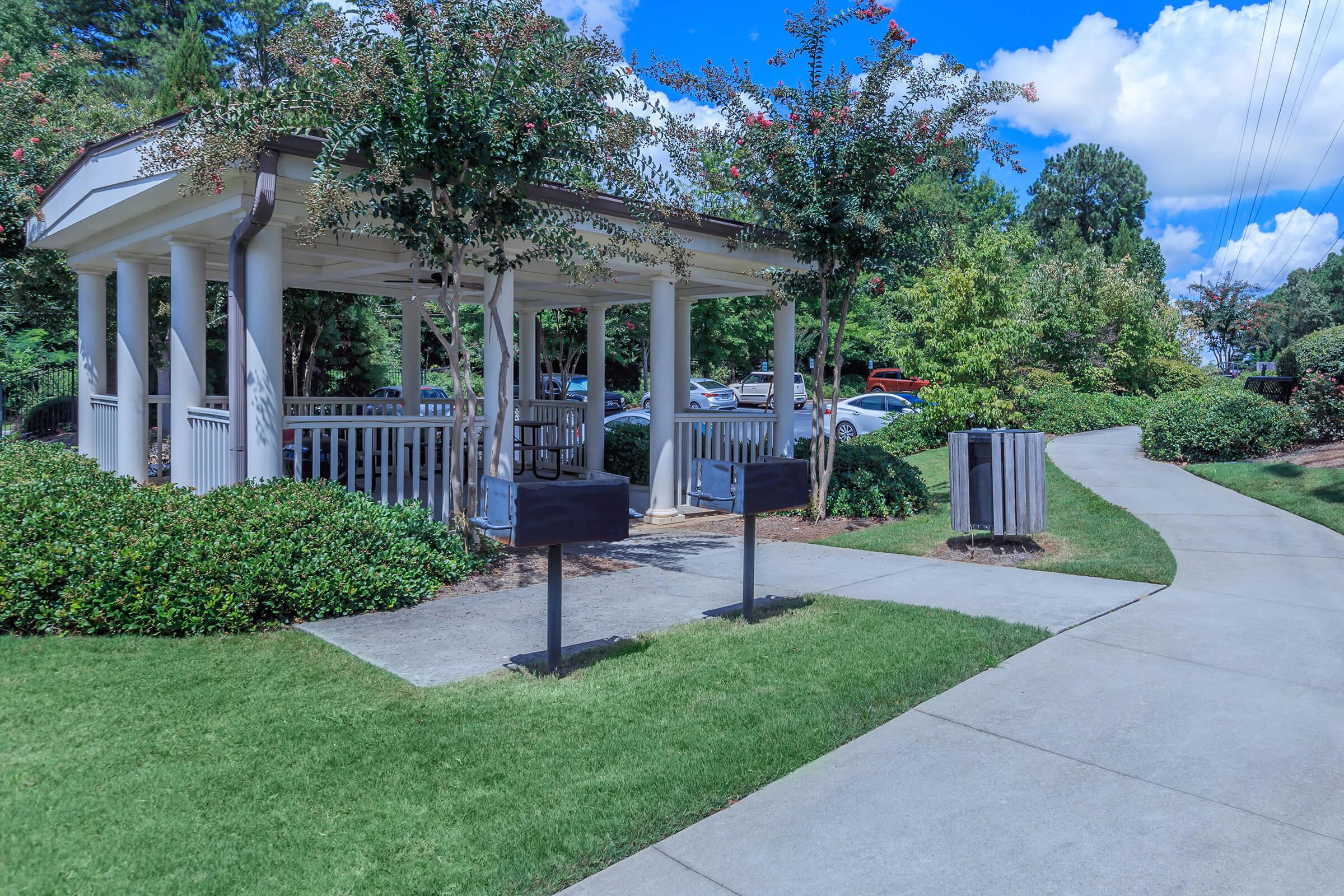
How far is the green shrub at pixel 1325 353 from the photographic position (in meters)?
15.0

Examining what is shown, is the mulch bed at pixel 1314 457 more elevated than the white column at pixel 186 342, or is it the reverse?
the white column at pixel 186 342

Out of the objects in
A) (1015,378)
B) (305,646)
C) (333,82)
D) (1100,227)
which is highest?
(1100,227)

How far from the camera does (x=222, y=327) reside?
20.8 m

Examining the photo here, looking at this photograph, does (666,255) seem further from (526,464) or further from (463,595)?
(526,464)

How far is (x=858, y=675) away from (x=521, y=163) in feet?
14.7

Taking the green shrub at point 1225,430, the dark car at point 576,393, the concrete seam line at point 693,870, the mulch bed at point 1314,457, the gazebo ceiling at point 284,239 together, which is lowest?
the concrete seam line at point 693,870

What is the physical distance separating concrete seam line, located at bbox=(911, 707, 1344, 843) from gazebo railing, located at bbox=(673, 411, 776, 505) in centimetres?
750

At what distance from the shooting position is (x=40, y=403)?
19562 millimetres

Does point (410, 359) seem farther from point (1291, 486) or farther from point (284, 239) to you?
point (1291, 486)

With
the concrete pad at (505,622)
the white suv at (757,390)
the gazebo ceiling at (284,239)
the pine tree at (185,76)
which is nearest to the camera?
the concrete pad at (505,622)

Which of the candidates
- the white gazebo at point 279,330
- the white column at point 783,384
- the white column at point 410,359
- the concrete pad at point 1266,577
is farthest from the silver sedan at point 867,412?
the concrete pad at point 1266,577

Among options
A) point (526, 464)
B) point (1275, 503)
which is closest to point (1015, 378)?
point (1275, 503)

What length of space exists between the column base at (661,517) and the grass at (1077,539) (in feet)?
6.86

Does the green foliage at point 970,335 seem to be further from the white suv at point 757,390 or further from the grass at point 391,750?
the white suv at point 757,390
